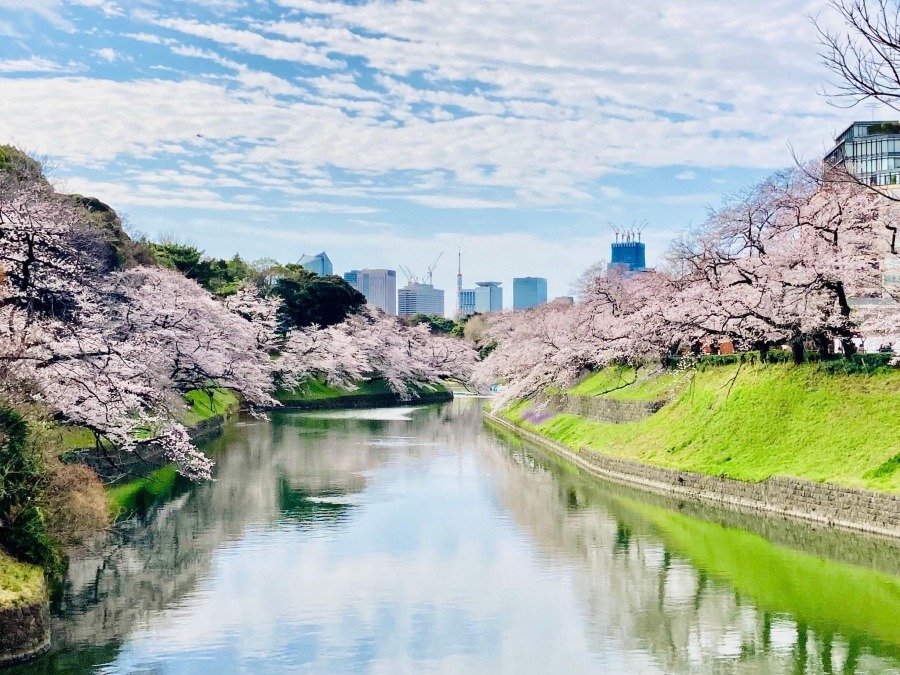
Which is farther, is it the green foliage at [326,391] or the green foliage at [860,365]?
the green foliage at [326,391]

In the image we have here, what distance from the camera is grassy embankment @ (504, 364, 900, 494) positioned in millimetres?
25812

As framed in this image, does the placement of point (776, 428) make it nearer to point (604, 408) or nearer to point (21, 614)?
point (604, 408)

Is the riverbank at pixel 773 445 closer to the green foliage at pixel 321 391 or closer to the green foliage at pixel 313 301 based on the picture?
the green foliage at pixel 321 391

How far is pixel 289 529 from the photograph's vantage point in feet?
87.6

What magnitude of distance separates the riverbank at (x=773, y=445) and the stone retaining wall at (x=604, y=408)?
0.32 metres

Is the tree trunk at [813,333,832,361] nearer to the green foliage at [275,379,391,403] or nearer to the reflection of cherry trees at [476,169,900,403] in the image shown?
the reflection of cherry trees at [476,169,900,403]

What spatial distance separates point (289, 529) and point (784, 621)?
548 inches

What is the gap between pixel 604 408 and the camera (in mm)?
45438

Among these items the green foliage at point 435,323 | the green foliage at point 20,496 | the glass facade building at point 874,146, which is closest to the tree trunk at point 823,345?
the green foliage at point 20,496

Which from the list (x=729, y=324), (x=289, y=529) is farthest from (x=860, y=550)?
(x=289, y=529)

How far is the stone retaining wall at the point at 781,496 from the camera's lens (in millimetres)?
23081

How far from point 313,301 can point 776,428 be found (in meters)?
60.0

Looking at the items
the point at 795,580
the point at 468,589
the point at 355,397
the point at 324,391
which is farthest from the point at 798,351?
the point at 355,397

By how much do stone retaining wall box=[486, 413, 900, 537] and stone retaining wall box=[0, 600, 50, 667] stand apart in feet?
60.6
